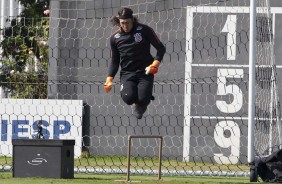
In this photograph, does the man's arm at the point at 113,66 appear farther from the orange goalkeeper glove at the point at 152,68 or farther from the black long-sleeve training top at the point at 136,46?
the orange goalkeeper glove at the point at 152,68

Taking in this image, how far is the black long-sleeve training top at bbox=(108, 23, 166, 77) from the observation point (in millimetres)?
13172

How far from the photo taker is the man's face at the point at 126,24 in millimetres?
12977

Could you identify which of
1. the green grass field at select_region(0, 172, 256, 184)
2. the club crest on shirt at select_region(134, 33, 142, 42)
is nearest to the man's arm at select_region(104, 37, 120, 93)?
the club crest on shirt at select_region(134, 33, 142, 42)

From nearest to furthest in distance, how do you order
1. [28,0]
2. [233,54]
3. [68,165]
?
[68,165]
[233,54]
[28,0]

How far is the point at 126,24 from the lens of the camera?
13.0m

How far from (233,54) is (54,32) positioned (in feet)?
9.43

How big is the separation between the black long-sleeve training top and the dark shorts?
0.08 metres

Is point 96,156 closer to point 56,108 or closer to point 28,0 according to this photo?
point 56,108

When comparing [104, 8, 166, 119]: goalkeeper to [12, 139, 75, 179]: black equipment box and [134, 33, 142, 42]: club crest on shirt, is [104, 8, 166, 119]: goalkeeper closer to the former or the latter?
[134, 33, 142, 42]: club crest on shirt

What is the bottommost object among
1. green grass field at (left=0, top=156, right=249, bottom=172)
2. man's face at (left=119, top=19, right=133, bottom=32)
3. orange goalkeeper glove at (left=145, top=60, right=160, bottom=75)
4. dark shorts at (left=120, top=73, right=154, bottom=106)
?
green grass field at (left=0, top=156, right=249, bottom=172)

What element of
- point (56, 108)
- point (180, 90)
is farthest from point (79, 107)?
point (180, 90)

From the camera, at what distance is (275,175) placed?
44.1 feet

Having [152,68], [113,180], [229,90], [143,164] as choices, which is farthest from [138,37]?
[229,90]

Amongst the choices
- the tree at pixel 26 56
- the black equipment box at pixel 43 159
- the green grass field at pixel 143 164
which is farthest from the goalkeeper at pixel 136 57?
the tree at pixel 26 56
